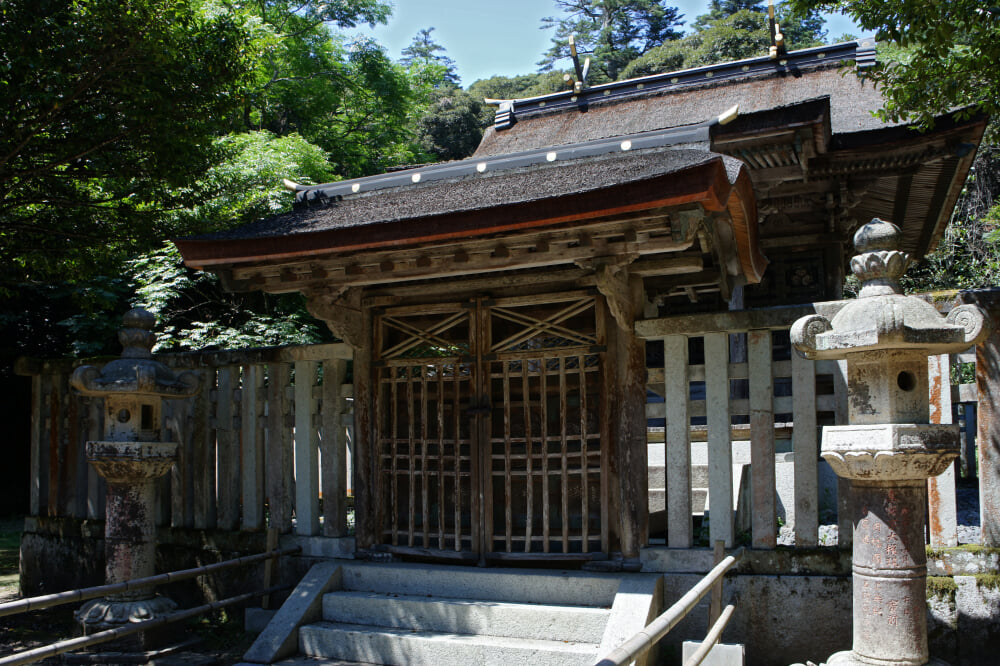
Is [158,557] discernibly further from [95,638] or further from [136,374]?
[95,638]

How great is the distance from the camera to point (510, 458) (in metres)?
6.41

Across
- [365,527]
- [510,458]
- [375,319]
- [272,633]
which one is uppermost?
[375,319]

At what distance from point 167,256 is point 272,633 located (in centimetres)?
880

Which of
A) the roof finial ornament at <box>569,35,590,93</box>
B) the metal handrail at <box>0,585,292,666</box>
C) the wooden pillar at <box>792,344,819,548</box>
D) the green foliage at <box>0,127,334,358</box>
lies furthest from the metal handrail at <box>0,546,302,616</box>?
the roof finial ornament at <box>569,35,590,93</box>

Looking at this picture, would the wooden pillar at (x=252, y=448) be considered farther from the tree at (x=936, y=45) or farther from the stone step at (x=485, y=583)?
the tree at (x=936, y=45)

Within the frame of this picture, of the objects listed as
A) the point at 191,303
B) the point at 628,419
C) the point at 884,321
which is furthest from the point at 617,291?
the point at 191,303

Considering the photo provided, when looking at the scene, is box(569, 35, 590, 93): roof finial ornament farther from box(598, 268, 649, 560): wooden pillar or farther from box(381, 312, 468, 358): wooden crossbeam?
box(598, 268, 649, 560): wooden pillar

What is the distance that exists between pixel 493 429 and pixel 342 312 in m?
1.62

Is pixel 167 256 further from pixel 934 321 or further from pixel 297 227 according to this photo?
pixel 934 321

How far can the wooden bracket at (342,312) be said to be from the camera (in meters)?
6.45

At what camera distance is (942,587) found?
194 inches

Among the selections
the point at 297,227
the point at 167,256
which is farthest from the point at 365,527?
the point at 167,256

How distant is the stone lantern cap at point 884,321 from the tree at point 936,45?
246 centimetres

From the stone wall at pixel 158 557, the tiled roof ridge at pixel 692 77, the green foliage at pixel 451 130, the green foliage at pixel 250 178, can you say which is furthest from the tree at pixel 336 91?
the stone wall at pixel 158 557
